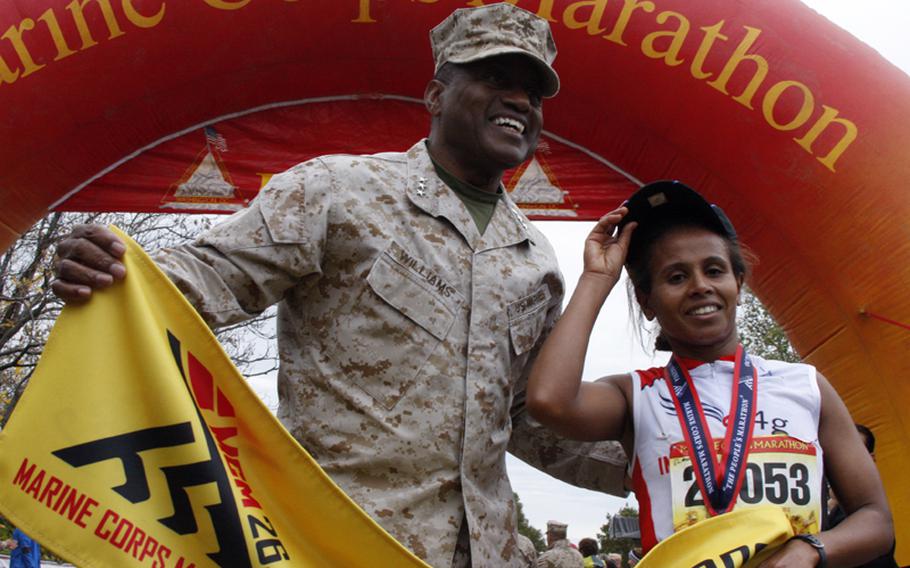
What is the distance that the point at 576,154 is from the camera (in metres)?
5.08

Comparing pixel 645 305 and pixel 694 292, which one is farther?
pixel 645 305

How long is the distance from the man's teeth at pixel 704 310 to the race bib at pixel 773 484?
0.95ft

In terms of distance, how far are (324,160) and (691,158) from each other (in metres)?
2.89

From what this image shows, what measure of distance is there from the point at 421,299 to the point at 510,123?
1.68 ft

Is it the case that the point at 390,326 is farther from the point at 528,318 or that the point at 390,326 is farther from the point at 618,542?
the point at 618,542

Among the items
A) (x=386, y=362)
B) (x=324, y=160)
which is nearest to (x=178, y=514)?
(x=386, y=362)

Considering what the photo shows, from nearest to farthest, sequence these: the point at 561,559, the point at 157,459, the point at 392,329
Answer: the point at 157,459 → the point at 392,329 → the point at 561,559

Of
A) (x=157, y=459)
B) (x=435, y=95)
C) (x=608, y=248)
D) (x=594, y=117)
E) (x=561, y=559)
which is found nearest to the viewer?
(x=157, y=459)

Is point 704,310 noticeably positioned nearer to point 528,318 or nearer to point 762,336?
point 528,318

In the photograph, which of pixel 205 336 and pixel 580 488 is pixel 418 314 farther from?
pixel 580 488

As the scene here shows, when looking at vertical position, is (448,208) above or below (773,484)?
above

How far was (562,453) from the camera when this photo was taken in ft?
7.61

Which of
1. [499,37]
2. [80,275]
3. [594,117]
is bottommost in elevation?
[80,275]

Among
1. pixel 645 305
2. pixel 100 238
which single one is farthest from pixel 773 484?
pixel 100 238
